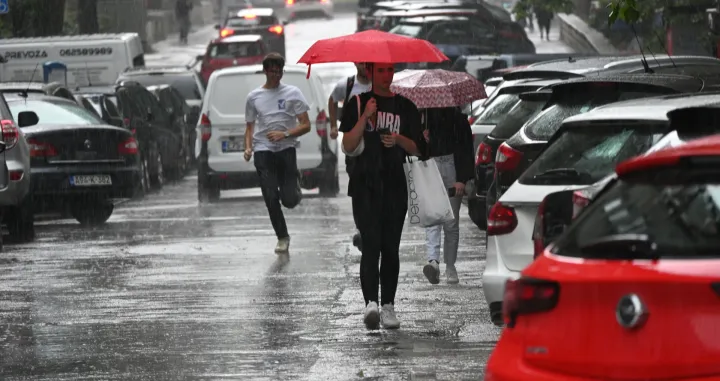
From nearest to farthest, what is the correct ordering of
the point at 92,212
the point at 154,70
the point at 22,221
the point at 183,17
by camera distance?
the point at 22,221
the point at 92,212
the point at 154,70
the point at 183,17

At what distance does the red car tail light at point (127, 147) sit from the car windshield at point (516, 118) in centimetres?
615

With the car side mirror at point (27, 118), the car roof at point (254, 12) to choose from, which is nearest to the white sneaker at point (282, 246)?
the car side mirror at point (27, 118)

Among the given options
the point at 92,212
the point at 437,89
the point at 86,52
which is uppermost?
the point at 437,89

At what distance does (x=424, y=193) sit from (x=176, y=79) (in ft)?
75.8

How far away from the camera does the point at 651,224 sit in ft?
18.8

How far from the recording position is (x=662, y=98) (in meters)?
9.62

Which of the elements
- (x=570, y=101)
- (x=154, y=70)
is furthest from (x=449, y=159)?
(x=154, y=70)

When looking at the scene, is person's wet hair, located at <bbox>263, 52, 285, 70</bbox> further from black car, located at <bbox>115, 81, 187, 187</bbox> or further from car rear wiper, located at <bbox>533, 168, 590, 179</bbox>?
black car, located at <bbox>115, 81, 187, 187</bbox>

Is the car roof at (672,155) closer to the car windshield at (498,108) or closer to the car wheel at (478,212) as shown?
the car windshield at (498,108)

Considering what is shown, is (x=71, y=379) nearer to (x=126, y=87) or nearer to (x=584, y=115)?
(x=584, y=115)

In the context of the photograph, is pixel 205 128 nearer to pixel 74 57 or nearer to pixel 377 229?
pixel 377 229

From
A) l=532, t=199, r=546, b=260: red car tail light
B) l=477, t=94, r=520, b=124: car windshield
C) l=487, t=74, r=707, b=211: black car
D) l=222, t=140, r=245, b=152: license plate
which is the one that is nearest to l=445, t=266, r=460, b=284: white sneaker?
l=487, t=74, r=707, b=211: black car

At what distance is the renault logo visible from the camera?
5512 mm

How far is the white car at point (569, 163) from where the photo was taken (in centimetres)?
922
